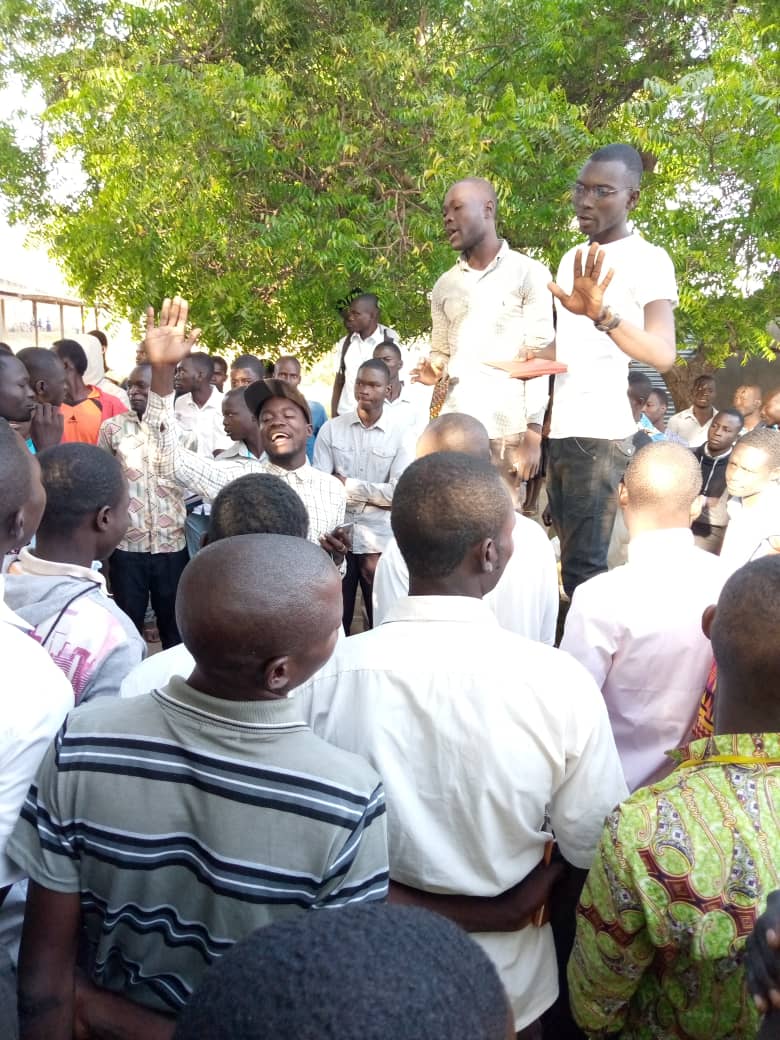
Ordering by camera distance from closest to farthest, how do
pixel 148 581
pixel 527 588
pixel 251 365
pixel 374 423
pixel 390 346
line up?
1. pixel 527 588
2. pixel 148 581
3. pixel 374 423
4. pixel 251 365
5. pixel 390 346

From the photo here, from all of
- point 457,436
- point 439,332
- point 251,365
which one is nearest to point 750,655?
point 457,436

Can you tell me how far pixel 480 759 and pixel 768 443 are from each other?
3.51 meters

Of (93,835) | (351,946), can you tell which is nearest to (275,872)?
(93,835)

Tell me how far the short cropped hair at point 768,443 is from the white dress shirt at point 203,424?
3.24 m

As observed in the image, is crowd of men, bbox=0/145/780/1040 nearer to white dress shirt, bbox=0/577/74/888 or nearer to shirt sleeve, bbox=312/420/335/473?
white dress shirt, bbox=0/577/74/888

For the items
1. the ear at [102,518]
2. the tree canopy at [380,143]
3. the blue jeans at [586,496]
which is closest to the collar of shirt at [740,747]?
the ear at [102,518]

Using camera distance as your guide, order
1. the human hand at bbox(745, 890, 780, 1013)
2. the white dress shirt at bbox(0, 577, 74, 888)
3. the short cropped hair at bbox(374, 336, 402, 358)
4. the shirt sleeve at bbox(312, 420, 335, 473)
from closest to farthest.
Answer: the human hand at bbox(745, 890, 780, 1013)
the white dress shirt at bbox(0, 577, 74, 888)
the shirt sleeve at bbox(312, 420, 335, 473)
the short cropped hair at bbox(374, 336, 402, 358)

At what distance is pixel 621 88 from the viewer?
909 cm

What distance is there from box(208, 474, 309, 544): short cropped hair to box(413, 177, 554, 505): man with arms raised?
162 centimetres

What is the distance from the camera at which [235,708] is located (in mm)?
1491

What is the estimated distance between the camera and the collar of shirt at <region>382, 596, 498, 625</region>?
1.97 meters

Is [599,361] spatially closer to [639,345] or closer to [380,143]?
[639,345]

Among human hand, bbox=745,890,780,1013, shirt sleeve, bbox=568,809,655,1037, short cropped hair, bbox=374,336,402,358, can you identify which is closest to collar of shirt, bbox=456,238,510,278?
shirt sleeve, bbox=568,809,655,1037

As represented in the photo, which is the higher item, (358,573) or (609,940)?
(609,940)
